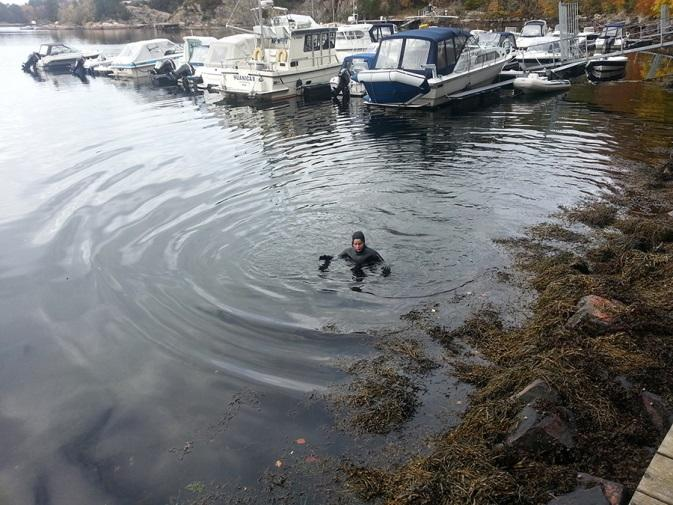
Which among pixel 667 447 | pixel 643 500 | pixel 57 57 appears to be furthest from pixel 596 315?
pixel 57 57

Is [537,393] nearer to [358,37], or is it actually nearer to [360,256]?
[360,256]

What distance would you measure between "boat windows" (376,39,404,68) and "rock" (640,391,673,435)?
23471mm

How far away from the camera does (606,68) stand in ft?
105

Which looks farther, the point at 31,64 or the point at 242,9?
the point at 242,9

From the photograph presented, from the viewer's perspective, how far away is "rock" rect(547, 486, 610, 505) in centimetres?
452

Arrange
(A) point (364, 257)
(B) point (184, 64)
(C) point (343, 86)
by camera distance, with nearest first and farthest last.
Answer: (A) point (364, 257)
(C) point (343, 86)
(B) point (184, 64)

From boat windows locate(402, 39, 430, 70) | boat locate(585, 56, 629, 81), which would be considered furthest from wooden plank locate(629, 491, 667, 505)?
boat locate(585, 56, 629, 81)

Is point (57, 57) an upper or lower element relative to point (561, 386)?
upper

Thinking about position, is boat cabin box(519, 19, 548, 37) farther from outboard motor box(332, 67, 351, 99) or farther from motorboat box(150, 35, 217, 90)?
motorboat box(150, 35, 217, 90)

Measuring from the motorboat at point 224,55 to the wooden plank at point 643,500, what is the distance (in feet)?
111

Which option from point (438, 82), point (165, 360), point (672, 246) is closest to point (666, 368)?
point (672, 246)

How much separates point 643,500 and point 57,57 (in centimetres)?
6342

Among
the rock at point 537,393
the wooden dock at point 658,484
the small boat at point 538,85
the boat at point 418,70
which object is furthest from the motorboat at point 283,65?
the wooden dock at point 658,484

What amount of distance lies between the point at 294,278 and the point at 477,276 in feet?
12.0
